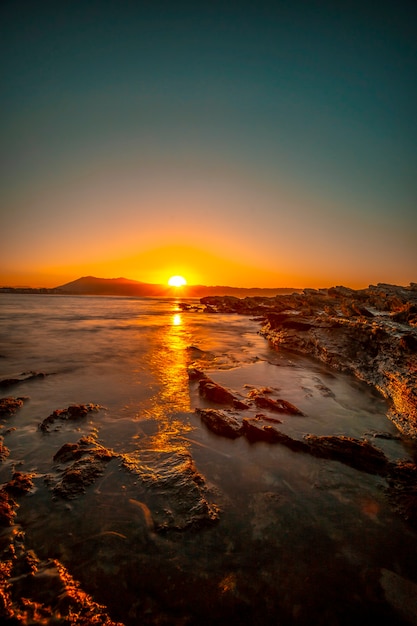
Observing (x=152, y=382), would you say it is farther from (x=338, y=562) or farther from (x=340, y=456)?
(x=338, y=562)

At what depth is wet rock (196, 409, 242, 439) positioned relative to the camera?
594cm

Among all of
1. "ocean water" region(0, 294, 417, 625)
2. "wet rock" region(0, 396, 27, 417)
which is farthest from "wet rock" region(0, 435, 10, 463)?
"wet rock" region(0, 396, 27, 417)

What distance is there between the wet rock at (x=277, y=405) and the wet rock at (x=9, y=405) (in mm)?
6145

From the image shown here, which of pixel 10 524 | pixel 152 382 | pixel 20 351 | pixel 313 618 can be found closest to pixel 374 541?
pixel 313 618

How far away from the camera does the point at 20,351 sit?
1452 centimetres

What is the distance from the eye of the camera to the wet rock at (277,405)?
23.4 feet

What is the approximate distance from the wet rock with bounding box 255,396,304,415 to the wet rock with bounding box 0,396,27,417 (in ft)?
20.2

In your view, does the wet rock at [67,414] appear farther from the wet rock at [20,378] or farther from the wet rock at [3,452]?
the wet rock at [20,378]

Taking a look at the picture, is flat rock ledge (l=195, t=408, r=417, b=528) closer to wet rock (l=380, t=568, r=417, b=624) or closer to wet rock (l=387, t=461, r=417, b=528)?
wet rock (l=387, t=461, r=417, b=528)

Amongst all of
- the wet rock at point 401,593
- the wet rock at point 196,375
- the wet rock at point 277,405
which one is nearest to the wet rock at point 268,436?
the wet rock at point 277,405

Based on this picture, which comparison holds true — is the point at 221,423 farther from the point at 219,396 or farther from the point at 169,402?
the point at 169,402

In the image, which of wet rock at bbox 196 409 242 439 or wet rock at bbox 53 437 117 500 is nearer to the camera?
wet rock at bbox 53 437 117 500

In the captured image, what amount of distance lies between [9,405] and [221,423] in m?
5.23

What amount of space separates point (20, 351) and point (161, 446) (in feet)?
42.0
